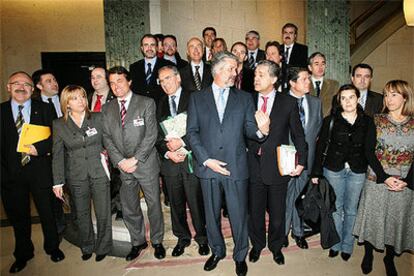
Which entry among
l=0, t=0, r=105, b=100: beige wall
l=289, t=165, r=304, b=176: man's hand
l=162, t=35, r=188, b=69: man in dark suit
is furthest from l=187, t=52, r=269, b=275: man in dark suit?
l=0, t=0, r=105, b=100: beige wall

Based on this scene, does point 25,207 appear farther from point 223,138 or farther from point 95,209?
point 223,138

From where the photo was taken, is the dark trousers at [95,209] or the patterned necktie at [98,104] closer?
the dark trousers at [95,209]

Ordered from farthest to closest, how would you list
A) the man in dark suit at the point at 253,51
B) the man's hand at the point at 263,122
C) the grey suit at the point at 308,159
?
the man in dark suit at the point at 253,51 → the grey suit at the point at 308,159 → the man's hand at the point at 263,122

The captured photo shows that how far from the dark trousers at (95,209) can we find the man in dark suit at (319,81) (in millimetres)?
2635

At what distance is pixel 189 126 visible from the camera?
314cm

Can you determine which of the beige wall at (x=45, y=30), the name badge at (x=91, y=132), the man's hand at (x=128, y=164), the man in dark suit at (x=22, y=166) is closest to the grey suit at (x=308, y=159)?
the man's hand at (x=128, y=164)

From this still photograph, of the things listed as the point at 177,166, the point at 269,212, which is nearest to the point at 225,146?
the point at 177,166

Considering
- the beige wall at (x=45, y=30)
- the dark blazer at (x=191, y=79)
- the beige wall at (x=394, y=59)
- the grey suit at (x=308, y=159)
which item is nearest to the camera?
the grey suit at (x=308, y=159)

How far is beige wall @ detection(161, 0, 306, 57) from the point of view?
6293 millimetres

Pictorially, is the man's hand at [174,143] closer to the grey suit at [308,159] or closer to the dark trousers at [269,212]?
the dark trousers at [269,212]

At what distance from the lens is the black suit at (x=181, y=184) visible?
346 centimetres

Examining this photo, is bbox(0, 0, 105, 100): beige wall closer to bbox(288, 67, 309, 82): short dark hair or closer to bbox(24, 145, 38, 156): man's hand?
Answer: bbox(24, 145, 38, 156): man's hand

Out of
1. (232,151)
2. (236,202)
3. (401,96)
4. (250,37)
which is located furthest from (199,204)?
(250,37)

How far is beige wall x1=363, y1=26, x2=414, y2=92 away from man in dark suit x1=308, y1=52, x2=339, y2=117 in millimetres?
4332
